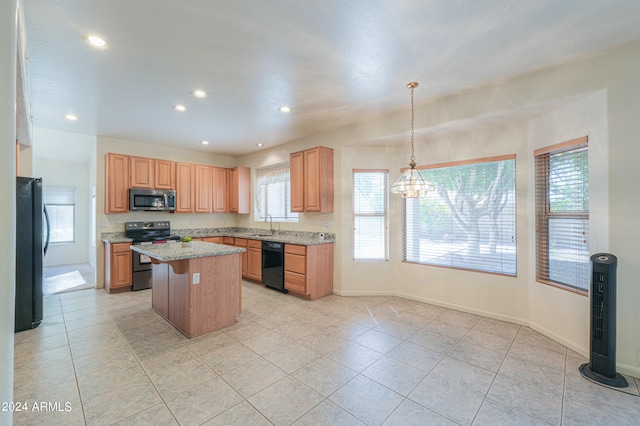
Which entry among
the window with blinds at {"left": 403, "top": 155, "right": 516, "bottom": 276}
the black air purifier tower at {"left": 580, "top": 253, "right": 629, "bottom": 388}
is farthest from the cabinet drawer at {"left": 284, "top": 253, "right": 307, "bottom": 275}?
the black air purifier tower at {"left": 580, "top": 253, "right": 629, "bottom": 388}

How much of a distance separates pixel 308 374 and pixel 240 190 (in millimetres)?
4786

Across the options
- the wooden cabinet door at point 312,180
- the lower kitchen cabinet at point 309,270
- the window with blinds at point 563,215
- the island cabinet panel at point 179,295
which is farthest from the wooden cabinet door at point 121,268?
the window with blinds at point 563,215

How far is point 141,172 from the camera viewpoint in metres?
5.24

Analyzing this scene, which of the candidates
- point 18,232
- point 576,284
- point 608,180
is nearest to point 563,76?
point 608,180

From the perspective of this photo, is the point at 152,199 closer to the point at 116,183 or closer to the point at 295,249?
the point at 116,183

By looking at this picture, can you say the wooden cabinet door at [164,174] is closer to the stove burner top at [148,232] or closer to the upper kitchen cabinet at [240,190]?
the stove burner top at [148,232]

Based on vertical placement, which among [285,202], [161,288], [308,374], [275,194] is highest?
[275,194]

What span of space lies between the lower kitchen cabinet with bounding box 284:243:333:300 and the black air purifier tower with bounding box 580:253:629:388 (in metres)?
3.09

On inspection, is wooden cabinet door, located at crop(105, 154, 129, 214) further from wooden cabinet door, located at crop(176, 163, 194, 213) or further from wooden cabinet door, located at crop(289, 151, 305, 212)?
wooden cabinet door, located at crop(289, 151, 305, 212)

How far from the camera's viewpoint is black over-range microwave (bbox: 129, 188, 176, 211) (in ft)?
16.5

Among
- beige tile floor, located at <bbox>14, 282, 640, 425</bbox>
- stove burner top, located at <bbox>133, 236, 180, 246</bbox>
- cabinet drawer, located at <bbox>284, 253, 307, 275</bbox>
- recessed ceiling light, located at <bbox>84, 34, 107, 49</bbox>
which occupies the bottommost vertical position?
beige tile floor, located at <bbox>14, 282, 640, 425</bbox>

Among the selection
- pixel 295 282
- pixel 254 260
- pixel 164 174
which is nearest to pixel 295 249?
pixel 295 282

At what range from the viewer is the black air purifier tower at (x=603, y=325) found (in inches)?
89.2

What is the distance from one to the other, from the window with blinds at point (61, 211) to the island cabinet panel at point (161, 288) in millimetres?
5632
